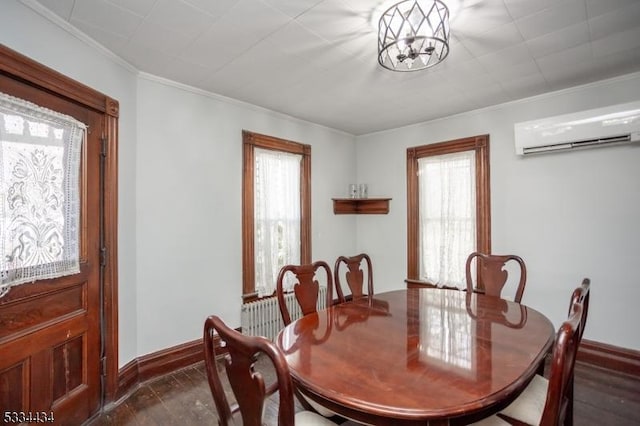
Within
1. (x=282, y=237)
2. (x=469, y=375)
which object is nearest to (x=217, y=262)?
(x=282, y=237)

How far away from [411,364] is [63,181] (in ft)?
7.03

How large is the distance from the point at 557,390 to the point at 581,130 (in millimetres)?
2691

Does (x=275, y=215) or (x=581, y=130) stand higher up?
(x=581, y=130)

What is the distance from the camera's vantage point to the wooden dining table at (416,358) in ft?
3.43

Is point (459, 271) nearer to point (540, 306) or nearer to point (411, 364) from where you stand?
point (540, 306)

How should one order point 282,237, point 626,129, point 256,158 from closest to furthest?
1. point 626,129
2. point 256,158
3. point 282,237

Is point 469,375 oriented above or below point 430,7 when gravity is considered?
below

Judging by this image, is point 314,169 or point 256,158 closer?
point 256,158

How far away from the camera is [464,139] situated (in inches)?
140

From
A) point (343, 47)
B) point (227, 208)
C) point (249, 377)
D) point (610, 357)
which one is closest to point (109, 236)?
point (227, 208)

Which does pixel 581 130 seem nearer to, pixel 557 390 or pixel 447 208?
pixel 447 208

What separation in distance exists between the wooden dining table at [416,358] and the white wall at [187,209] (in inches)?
57.2

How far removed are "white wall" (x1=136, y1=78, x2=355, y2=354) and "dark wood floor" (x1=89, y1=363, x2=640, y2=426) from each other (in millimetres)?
346

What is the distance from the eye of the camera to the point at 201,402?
225 cm
